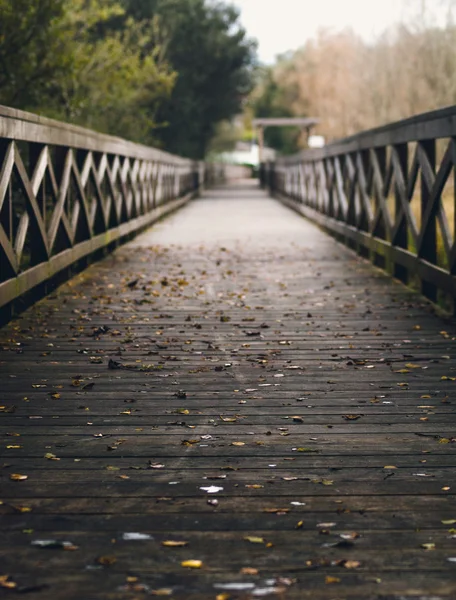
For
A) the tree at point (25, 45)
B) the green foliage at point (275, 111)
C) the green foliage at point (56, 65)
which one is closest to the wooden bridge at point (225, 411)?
the tree at point (25, 45)

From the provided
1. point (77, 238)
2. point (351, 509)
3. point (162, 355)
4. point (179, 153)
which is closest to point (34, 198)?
point (162, 355)

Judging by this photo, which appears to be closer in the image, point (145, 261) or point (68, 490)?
point (68, 490)

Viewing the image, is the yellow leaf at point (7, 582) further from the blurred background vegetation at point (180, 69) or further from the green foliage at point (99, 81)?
the green foliage at point (99, 81)

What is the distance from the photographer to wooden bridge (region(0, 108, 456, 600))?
270 centimetres

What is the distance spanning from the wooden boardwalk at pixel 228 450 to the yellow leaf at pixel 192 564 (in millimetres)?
11

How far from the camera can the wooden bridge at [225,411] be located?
2703 millimetres

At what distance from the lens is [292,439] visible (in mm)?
3869

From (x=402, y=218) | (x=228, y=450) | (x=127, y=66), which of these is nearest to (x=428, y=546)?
(x=228, y=450)

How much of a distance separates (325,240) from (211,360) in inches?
313

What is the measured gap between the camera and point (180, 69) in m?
38.6

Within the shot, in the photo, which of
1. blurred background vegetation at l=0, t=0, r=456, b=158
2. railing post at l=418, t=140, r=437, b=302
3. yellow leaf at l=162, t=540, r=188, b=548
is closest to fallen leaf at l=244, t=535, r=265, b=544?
yellow leaf at l=162, t=540, r=188, b=548

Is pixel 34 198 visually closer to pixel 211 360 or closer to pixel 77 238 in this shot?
pixel 211 360

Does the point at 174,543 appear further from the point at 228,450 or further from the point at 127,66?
the point at 127,66

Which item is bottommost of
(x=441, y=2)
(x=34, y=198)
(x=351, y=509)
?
(x=351, y=509)
